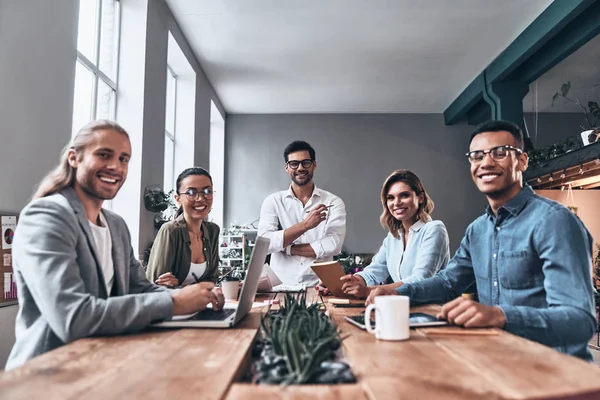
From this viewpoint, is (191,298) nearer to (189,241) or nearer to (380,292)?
(380,292)

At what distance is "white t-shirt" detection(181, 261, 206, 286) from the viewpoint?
2.35m

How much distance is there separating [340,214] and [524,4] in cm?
348

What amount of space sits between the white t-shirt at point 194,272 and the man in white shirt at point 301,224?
388 millimetres

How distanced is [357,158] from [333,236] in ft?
19.7

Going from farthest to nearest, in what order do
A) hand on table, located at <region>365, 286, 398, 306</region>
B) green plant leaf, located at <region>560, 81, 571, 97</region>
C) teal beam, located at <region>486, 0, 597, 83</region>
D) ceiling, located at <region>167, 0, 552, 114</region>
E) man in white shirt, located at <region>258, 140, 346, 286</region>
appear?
green plant leaf, located at <region>560, 81, 571, 97</region>
ceiling, located at <region>167, 0, 552, 114</region>
teal beam, located at <region>486, 0, 597, 83</region>
man in white shirt, located at <region>258, 140, 346, 286</region>
hand on table, located at <region>365, 286, 398, 306</region>

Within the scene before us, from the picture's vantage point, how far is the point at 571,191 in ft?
25.3

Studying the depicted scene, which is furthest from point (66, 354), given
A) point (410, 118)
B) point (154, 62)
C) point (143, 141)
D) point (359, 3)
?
point (410, 118)

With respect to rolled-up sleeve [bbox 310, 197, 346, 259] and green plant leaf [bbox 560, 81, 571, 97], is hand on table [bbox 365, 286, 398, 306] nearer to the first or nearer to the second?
rolled-up sleeve [bbox 310, 197, 346, 259]

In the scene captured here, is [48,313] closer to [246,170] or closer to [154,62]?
[154,62]

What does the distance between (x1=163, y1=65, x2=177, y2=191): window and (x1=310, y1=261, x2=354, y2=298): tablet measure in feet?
14.7

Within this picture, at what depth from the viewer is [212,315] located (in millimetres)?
1434

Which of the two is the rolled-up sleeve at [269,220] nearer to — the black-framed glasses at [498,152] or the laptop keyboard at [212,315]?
the laptop keyboard at [212,315]

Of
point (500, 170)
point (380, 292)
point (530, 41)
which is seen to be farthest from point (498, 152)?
point (530, 41)

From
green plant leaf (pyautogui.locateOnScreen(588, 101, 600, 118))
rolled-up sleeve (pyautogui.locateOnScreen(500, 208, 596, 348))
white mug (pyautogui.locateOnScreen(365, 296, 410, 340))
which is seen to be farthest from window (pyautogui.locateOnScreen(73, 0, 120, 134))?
green plant leaf (pyautogui.locateOnScreen(588, 101, 600, 118))
